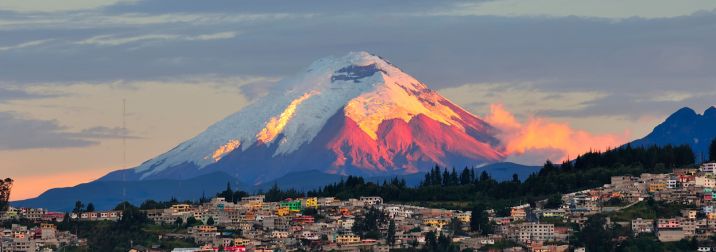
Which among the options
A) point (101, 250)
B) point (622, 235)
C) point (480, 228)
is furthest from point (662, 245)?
point (101, 250)

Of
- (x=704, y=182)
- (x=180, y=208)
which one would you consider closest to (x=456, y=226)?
(x=704, y=182)

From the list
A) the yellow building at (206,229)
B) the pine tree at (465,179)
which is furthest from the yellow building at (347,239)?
the pine tree at (465,179)

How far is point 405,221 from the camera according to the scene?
557ft

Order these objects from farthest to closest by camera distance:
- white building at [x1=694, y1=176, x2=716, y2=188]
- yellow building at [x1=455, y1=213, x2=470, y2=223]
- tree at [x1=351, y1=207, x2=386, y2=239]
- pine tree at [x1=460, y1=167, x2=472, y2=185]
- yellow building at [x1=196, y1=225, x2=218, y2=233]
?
pine tree at [x1=460, y1=167, x2=472, y2=185]
white building at [x1=694, y1=176, x2=716, y2=188]
yellow building at [x1=455, y1=213, x2=470, y2=223]
yellow building at [x1=196, y1=225, x2=218, y2=233]
tree at [x1=351, y1=207, x2=386, y2=239]

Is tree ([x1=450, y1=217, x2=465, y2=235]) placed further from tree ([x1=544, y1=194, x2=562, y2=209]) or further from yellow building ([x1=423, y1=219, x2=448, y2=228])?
tree ([x1=544, y1=194, x2=562, y2=209])

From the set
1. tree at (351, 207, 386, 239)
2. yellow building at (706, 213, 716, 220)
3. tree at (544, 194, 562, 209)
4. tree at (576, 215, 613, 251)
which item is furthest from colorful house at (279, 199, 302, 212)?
yellow building at (706, 213, 716, 220)

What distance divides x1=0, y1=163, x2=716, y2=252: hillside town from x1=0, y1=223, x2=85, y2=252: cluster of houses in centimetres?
8

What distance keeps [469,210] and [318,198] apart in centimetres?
1616

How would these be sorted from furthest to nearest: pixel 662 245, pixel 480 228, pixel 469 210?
pixel 469 210 → pixel 480 228 → pixel 662 245

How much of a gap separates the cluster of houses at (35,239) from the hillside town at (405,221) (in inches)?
3.0

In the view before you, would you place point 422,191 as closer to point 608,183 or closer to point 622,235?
point 608,183

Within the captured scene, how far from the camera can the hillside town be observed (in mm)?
156750

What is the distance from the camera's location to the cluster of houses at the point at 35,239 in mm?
160000

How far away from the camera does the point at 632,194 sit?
171 m
